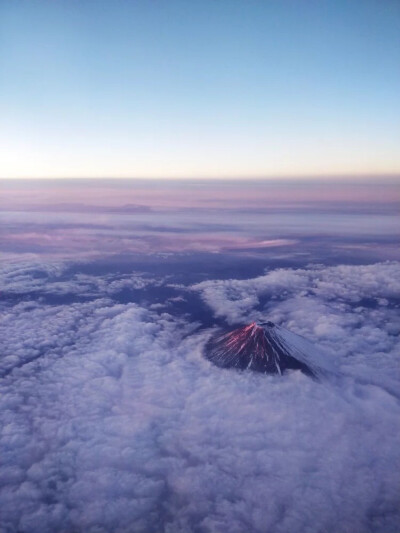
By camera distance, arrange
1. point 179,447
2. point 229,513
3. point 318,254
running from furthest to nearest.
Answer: point 318,254, point 179,447, point 229,513

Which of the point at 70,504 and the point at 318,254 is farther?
the point at 318,254

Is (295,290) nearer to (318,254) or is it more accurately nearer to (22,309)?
(22,309)

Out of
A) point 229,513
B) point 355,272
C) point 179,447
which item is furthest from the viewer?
point 355,272

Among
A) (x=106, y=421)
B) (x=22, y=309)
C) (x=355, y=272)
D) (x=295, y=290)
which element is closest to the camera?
(x=106, y=421)

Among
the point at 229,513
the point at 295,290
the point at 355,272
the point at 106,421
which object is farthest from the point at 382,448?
the point at 355,272

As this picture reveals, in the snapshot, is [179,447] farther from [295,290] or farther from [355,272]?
[355,272]

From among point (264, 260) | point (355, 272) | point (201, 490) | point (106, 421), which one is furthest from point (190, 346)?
point (264, 260)
